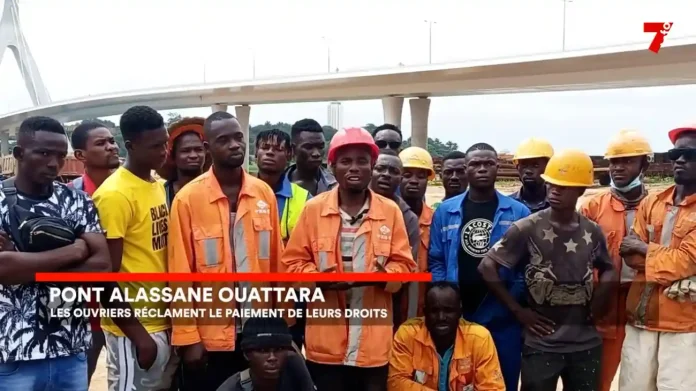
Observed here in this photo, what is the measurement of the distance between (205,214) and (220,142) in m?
0.34

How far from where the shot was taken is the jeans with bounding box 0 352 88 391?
249cm

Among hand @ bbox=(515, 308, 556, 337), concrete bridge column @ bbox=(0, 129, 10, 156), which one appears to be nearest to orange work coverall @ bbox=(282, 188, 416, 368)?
hand @ bbox=(515, 308, 556, 337)

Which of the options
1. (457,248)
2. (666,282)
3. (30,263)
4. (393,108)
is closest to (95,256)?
(30,263)

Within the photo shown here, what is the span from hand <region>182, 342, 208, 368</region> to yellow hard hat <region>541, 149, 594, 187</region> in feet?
6.14

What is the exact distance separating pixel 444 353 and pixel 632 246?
1129 mm

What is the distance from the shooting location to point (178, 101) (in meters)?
36.7

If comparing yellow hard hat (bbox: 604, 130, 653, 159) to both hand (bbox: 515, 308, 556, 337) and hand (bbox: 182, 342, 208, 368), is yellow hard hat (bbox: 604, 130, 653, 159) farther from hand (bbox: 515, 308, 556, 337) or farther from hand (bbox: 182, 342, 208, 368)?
hand (bbox: 182, 342, 208, 368)

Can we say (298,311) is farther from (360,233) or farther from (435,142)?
(435,142)

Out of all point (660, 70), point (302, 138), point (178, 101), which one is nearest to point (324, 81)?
point (178, 101)

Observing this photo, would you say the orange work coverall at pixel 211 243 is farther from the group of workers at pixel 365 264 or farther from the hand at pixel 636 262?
the hand at pixel 636 262

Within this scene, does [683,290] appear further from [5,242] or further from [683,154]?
[5,242]

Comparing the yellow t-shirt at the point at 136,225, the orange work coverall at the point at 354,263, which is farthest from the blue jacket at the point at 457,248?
the yellow t-shirt at the point at 136,225

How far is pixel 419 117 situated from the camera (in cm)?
3072

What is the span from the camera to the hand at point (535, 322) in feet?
10.8
